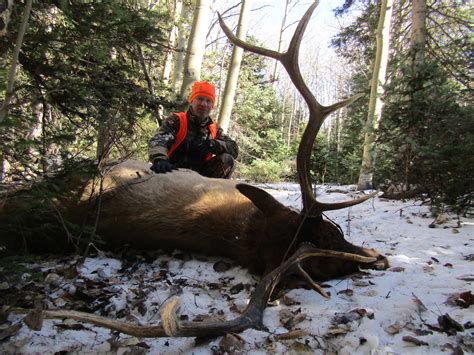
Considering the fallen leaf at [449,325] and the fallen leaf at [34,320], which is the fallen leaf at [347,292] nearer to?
the fallen leaf at [449,325]

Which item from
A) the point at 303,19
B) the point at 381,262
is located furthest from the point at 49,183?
the point at 381,262

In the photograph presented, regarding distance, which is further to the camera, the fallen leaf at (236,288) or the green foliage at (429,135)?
the green foliage at (429,135)

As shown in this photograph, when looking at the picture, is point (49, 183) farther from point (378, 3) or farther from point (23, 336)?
point (378, 3)

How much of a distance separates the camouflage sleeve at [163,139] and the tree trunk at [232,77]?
437 centimetres

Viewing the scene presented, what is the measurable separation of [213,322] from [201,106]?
11.3ft

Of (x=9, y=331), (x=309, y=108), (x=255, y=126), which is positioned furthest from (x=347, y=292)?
(x=255, y=126)

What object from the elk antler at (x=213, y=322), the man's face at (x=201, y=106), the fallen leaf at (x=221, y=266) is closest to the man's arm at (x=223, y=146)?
the man's face at (x=201, y=106)

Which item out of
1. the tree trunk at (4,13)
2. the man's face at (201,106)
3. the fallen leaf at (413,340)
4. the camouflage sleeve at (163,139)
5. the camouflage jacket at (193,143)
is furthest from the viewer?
the man's face at (201,106)

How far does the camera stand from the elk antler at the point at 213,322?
5.70ft

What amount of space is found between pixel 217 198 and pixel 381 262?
1551 mm

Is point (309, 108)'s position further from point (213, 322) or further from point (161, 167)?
point (161, 167)

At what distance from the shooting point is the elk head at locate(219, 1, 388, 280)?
107 inches

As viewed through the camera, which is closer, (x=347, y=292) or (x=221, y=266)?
(x=347, y=292)

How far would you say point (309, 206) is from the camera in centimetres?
283
